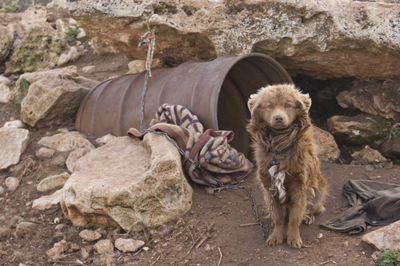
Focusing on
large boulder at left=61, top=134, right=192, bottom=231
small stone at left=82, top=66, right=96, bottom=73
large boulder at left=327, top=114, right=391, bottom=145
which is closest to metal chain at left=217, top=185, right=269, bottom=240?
large boulder at left=61, top=134, right=192, bottom=231

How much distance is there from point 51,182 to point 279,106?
2745 millimetres

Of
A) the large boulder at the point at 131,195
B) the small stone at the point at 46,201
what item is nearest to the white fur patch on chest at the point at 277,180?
the large boulder at the point at 131,195

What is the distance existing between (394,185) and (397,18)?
2.14 metres

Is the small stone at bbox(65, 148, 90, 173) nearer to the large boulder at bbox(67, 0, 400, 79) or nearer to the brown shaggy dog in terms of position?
the large boulder at bbox(67, 0, 400, 79)

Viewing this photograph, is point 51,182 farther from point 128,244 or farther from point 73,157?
point 128,244

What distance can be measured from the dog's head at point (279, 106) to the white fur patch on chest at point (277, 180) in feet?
1.13

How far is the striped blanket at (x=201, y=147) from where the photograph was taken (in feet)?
14.1

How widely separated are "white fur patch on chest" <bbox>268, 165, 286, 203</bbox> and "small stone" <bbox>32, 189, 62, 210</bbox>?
2196mm

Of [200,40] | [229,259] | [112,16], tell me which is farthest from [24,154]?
[229,259]

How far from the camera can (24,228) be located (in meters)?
3.85

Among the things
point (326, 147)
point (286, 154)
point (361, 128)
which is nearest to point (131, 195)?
point (286, 154)

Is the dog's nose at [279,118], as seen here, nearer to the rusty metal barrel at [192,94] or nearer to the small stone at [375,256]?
the small stone at [375,256]

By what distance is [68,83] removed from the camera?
602 centimetres

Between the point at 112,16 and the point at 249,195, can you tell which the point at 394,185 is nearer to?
the point at 249,195
